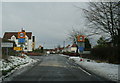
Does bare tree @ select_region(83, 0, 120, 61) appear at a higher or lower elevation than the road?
higher

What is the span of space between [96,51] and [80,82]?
22543mm

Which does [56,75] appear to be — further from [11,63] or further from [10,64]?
[11,63]

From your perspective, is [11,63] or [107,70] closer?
[107,70]

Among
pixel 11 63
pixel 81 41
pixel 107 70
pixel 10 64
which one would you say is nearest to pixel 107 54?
pixel 81 41

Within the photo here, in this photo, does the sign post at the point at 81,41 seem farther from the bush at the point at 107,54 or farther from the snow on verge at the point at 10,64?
the snow on verge at the point at 10,64

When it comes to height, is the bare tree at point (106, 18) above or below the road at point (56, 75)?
above

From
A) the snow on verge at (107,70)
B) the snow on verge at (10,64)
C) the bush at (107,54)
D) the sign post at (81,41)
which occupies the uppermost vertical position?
the sign post at (81,41)

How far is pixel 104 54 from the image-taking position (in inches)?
1113

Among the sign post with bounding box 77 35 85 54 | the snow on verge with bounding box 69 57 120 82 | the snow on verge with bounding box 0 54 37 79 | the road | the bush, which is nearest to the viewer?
the road

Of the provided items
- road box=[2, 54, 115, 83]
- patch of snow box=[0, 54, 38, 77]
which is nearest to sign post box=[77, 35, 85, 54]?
patch of snow box=[0, 54, 38, 77]

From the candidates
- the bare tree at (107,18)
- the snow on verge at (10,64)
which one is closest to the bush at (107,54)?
the bare tree at (107,18)

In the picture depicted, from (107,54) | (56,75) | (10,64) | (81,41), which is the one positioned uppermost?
(81,41)

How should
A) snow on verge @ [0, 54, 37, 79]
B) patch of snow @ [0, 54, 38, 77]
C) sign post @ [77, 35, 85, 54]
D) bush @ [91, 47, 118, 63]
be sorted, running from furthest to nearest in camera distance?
1. sign post @ [77, 35, 85, 54]
2. bush @ [91, 47, 118, 63]
3. patch of snow @ [0, 54, 38, 77]
4. snow on verge @ [0, 54, 37, 79]

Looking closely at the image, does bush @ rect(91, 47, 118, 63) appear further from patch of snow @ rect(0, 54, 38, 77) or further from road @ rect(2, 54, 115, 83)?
patch of snow @ rect(0, 54, 38, 77)
